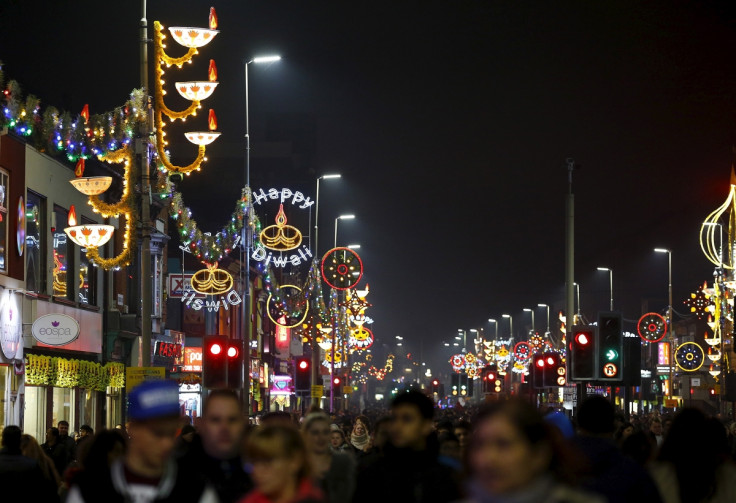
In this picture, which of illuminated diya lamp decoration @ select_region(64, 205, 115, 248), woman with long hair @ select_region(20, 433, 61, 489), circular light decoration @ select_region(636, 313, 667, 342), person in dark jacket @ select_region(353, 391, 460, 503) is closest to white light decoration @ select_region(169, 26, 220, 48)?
illuminated diya lamp decoration @ select_region(64, 205, 115, 248)

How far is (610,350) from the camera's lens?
2289 cm

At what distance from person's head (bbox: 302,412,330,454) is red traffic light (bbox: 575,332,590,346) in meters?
13.9

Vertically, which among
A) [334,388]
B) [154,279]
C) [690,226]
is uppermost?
[690,226]

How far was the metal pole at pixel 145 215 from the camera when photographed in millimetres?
24891

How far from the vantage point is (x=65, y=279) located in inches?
1426

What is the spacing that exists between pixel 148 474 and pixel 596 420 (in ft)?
13.3

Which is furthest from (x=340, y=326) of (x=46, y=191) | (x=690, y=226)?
(x=46, y=191)

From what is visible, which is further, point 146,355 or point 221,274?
point 221,274

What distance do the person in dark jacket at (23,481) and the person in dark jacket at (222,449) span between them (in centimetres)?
454

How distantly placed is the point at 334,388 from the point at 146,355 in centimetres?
3919

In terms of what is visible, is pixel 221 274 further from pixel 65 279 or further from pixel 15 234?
pixel 15 234

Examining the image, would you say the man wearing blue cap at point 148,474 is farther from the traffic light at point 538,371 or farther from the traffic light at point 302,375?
the traffic light at point 302,375

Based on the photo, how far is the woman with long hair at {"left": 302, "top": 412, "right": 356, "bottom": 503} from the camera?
8.73 m

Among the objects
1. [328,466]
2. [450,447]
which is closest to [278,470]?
[328,466]
